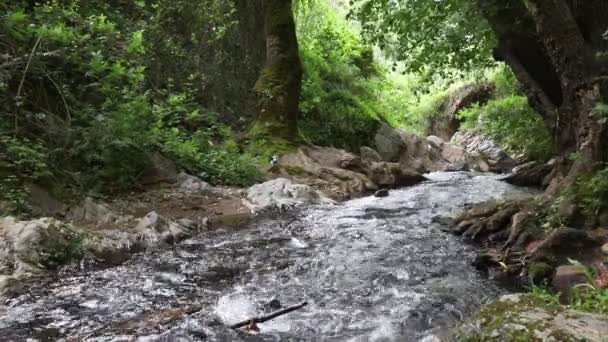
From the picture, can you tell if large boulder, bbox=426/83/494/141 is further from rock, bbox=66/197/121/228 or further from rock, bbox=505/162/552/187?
rock, bbox=66/197/121/228

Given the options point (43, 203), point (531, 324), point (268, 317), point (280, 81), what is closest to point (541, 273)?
point (531, 324)

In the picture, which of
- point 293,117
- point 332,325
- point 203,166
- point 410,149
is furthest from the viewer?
point 410,149

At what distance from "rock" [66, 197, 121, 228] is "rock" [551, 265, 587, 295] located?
17.4 ft

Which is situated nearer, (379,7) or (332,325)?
(332,325)

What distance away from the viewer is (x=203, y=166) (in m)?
10.5

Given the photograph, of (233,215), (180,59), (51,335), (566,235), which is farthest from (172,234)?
(180,59)

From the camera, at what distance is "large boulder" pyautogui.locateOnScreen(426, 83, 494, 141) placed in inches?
1117

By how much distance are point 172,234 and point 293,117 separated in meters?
7.17

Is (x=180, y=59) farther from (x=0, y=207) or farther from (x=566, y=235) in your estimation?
(x=566, y=235)

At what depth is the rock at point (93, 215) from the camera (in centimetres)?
691

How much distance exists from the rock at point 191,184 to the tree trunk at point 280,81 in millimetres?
3523

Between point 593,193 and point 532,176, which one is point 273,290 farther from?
point 532,176

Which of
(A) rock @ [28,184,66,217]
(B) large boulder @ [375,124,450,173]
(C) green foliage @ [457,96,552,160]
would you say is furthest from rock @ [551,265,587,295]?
(B) large boulder @ [375,124,450,173]

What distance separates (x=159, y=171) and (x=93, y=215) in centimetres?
235
